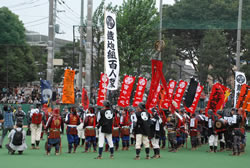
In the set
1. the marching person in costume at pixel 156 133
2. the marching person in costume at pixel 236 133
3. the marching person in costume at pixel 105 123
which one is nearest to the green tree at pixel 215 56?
the marching person in costume at pixel 236 133

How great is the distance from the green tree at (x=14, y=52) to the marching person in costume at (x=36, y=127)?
3025 cm

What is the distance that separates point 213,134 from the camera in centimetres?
1769

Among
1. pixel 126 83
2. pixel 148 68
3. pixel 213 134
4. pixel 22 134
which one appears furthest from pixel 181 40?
pixel 22 134

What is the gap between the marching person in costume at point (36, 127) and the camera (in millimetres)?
18000

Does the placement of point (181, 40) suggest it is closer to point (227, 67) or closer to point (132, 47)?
point (227, 67)

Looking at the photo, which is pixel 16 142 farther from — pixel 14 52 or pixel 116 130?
pixel 14 52

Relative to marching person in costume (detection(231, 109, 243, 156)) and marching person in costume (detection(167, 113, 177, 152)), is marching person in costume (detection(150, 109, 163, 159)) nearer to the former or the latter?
marching person in costume (detection(167, 113, 177, 152))

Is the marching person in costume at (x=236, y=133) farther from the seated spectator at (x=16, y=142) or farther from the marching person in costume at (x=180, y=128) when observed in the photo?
the seated spectator at (x=16, y=142)

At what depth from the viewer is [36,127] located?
60.0ft

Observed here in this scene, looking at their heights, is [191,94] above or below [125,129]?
above

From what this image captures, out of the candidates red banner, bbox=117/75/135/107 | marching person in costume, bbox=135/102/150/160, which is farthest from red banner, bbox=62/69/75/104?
marching person in costume, bbox=135/102/150/160

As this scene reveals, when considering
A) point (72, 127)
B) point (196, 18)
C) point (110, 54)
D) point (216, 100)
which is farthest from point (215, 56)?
point (72, 127)

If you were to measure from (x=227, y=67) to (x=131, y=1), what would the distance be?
12.9 meters

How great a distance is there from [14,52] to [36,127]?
33.9 m
